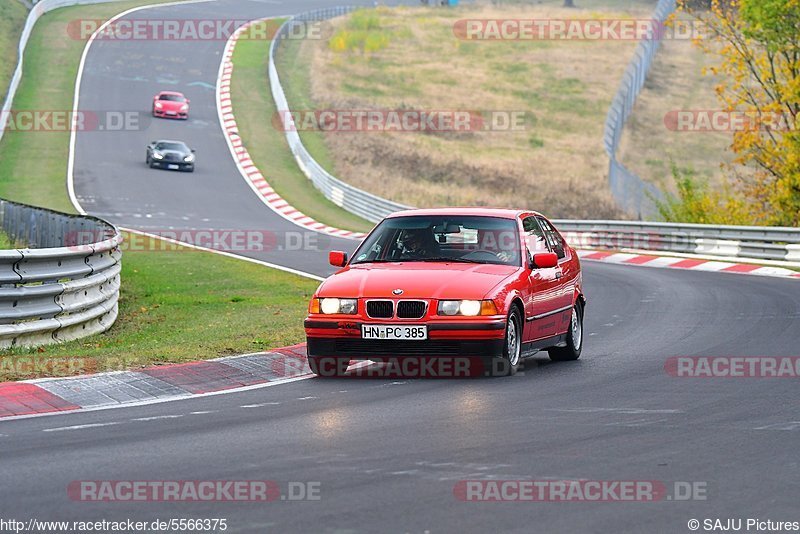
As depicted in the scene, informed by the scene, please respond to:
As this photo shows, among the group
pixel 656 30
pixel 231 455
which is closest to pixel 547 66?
pixel 656 30

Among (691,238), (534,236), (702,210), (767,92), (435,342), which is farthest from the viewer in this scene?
(702,210)

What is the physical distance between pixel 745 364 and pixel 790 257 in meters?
16.8

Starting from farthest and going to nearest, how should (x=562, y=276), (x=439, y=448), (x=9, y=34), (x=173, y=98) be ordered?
(x=9, y=34)
(x=173, y=98)
(x=562, y=276)
(x=439, y=448)

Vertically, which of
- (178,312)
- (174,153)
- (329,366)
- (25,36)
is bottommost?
(178,312)

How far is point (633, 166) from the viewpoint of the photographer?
57625 mm

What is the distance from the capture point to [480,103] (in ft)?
219

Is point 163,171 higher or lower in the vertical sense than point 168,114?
lower

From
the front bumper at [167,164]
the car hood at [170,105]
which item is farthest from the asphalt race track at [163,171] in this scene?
the car hood at [170,105]

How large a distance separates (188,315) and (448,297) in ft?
22.7

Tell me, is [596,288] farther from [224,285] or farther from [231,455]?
[231,455]

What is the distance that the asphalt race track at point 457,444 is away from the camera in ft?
21.7

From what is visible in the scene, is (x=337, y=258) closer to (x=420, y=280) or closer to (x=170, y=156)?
(x=420, y=280)

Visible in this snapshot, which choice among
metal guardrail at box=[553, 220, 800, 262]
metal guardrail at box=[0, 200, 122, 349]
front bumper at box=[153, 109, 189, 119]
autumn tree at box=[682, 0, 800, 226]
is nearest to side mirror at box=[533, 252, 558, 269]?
metal guardrail at box=[0, 200, 122, 349]

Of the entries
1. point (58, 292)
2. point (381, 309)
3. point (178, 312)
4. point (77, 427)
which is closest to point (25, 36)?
point (178, 312)
